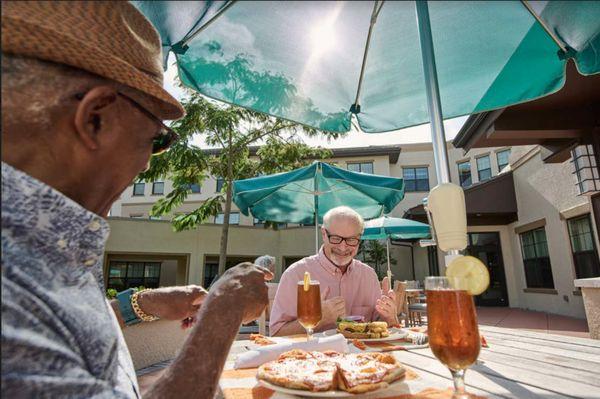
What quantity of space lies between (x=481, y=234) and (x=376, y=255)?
5069mm

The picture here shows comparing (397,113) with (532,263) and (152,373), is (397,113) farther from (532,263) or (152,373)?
(532,263)

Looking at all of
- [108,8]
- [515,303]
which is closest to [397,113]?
[108,8]

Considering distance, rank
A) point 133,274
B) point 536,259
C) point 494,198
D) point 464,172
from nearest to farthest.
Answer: point 536,259, point 494,198, point 464,172, point 133,274

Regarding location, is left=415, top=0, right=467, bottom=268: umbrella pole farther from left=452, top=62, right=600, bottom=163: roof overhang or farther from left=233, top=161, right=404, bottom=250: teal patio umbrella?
left=452, top=62, right=600, bottom=163: roof overhang

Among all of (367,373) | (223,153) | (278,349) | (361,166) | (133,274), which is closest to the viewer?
(367,373)

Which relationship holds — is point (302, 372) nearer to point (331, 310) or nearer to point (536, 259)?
point (331, 310)

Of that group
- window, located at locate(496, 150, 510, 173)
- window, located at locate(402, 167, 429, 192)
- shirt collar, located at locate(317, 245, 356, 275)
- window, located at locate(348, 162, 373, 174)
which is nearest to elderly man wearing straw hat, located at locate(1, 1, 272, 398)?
shirt collar, located at locate(317, 245, 356, 275)

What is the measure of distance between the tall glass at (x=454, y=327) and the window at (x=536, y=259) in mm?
13599

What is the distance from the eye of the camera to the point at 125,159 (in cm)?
82

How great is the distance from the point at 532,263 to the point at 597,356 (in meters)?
13.5

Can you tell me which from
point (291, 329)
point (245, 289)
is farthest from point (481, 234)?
point (245, 289)

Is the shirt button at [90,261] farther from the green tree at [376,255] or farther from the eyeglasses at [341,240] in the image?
the green tree at [376,255]

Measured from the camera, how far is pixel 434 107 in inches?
51.3

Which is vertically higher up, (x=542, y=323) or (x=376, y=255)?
(x=376, y=255)
